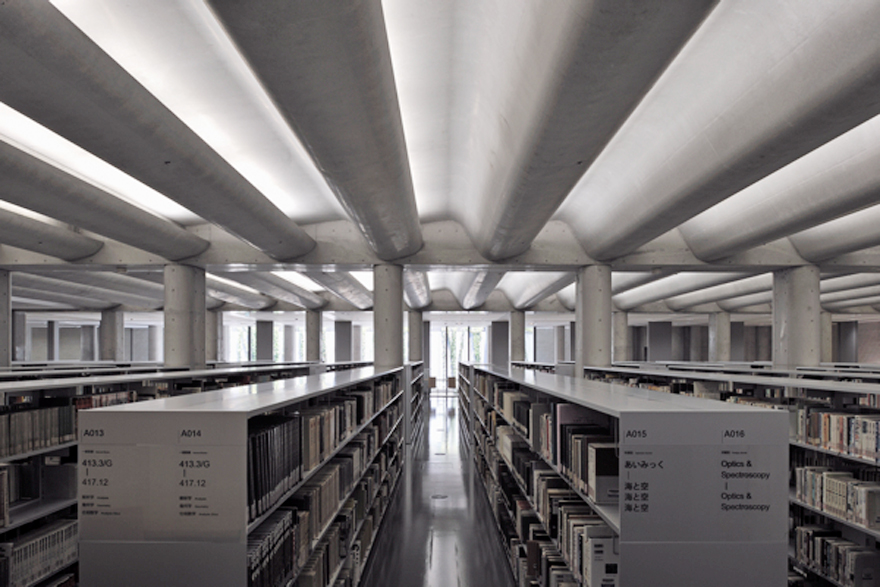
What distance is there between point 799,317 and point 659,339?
15.0m

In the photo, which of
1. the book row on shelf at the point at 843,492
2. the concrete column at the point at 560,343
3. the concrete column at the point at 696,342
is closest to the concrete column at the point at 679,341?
the concrete column at the point at 696,342

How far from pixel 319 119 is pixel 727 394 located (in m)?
4.57

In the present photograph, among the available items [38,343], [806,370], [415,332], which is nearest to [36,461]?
[806,370]

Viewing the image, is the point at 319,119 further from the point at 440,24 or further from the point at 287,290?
the point at 287,290

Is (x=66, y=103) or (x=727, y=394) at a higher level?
(x=66, y=103)

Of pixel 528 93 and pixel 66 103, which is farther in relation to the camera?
pixel 528 93

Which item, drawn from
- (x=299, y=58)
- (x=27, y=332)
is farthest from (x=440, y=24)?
(x=27, y=332)

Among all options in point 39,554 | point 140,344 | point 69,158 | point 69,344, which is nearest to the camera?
point 39,554

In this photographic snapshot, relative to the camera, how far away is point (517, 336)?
19156 mm

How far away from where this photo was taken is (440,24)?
4551 millimetres

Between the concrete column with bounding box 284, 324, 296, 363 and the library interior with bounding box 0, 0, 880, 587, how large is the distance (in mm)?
19698

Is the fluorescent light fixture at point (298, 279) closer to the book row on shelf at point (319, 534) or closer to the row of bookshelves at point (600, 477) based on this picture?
the book row on shelf at point (319, 534)

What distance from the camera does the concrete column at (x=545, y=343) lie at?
28.3 metres

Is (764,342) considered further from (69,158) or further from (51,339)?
(51,339)
